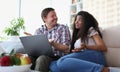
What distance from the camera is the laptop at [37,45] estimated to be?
1581 millimetres

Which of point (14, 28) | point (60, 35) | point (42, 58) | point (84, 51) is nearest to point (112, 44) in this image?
point (84, 51)

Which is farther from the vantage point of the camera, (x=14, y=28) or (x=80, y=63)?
(x=14, y=28)

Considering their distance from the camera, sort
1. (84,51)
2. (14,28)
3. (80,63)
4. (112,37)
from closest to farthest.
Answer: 1. (80,63)
2. (84,51)
3. (112,37)
4. (14,28)

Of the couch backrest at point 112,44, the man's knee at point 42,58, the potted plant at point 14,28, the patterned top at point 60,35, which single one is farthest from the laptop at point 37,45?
the potted plant at point 14,28

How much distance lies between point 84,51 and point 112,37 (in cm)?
35

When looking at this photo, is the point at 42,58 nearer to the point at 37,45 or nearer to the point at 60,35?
the point at 37,45

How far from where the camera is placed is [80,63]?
60.3 inches

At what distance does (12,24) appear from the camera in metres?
3.53

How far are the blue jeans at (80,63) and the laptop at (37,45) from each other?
12cm

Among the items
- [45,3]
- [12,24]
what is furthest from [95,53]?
[45,3]

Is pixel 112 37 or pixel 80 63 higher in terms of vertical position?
pixel 112 37

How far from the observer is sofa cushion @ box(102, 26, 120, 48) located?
192 centimetres

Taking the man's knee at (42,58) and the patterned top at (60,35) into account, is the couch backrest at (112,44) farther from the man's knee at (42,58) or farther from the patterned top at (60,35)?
the man's knee at (42,58)

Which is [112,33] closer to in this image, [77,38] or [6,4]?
[77,38]
